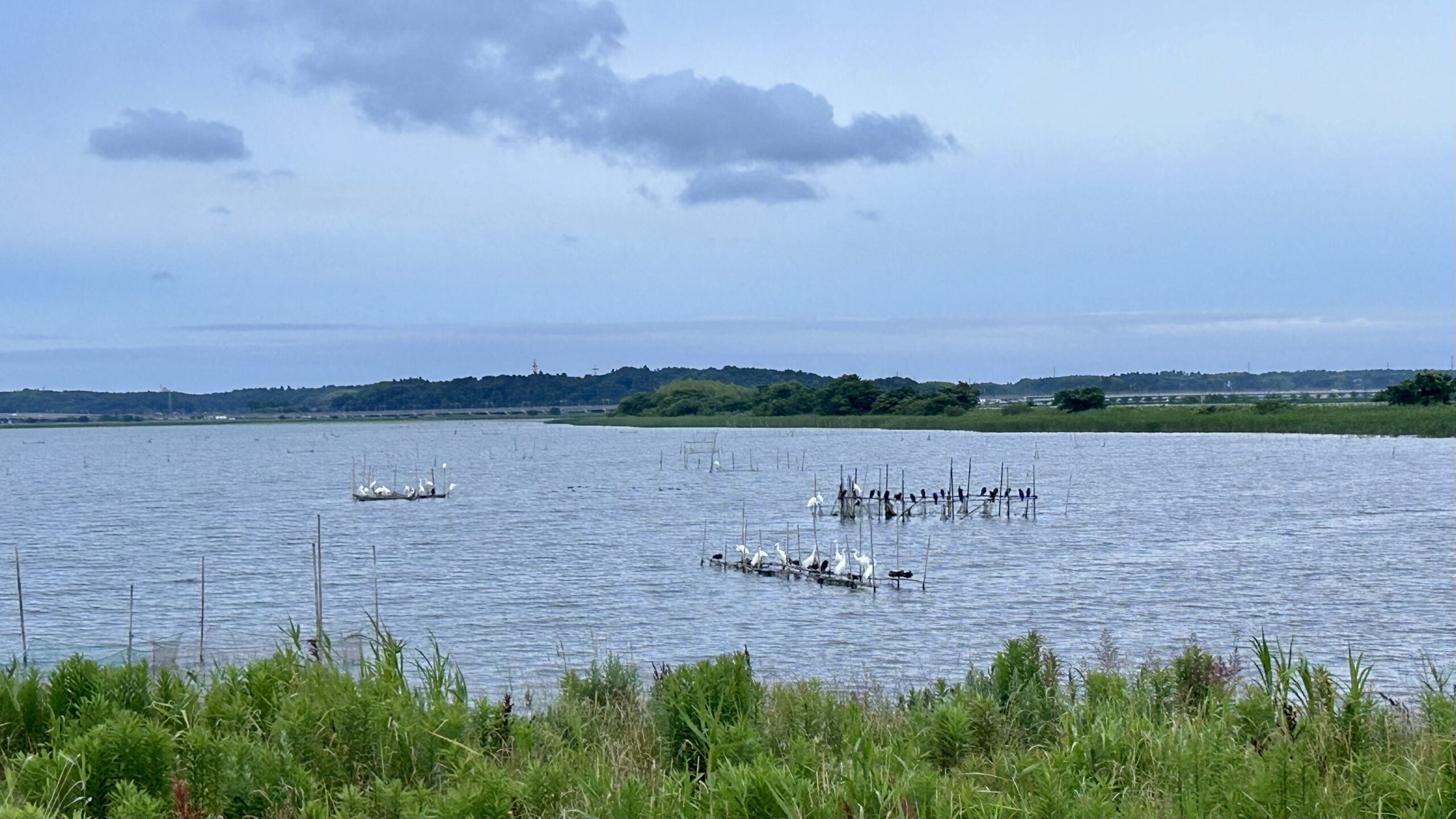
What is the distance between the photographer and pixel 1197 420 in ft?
343

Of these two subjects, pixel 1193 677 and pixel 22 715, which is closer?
pixel 22 715

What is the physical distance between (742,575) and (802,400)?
129 metres

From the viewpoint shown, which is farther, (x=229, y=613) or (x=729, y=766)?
(x=229, y=613)

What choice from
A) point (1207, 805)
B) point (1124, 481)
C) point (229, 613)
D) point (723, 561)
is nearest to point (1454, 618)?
point (723, 561)

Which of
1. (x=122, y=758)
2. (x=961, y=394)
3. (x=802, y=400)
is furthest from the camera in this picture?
(x=802, y=400)

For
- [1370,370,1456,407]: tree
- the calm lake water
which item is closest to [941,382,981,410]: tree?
[1370,370,1456,407]: tree

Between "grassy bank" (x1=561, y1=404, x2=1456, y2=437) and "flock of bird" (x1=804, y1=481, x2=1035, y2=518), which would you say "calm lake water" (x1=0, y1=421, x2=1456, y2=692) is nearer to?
"flock of bird" (x1=804, y1=481, x2=1035, y2=518)

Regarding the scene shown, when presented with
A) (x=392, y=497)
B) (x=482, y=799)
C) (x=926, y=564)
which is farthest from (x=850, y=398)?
(x=482, y=799)

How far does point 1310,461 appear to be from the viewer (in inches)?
2995

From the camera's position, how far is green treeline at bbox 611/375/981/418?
476ft

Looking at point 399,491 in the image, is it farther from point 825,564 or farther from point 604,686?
point 604,686

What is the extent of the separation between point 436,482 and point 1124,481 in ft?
124

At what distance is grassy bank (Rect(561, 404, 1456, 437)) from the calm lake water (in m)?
17.6

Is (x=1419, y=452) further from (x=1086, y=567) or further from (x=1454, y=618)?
A: (x=1454, y=618)
